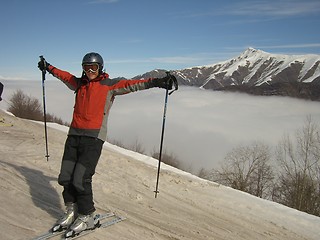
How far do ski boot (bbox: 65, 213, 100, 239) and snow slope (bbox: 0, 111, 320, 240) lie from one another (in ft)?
0.57

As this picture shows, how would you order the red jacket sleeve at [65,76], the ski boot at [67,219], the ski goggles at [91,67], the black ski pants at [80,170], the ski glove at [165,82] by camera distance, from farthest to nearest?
1. the ski glove at [165,82]
2. the red jacket sleeve at [65,76]
3. the ski goggles at [91,67]
4. the ski boot at [67,219]
5. the black ski pants at [80,170]

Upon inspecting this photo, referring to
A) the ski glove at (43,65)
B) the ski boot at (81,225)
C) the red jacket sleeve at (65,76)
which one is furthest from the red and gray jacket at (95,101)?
the ski boot at (81,225)

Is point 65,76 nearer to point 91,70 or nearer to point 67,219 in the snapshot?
point 91,70

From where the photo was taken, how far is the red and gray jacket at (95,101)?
4.99m

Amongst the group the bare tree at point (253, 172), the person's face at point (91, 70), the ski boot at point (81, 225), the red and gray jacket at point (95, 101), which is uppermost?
the person's face at point (91, 70)

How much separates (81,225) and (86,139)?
4.39ft

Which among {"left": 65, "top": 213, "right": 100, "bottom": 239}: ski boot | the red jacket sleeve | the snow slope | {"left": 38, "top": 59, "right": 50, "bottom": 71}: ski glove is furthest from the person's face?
the snow slope

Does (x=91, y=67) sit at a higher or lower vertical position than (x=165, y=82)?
higher

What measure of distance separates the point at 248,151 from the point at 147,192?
4685cm

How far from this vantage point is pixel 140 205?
24.2ft

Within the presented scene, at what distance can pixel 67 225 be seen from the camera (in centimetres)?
500

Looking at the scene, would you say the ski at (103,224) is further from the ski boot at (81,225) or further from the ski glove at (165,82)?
the ski glove at (165,82)

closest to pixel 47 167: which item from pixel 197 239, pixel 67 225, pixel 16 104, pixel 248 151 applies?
pixel 67 225

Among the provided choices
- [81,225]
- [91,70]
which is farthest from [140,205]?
[91,70]
